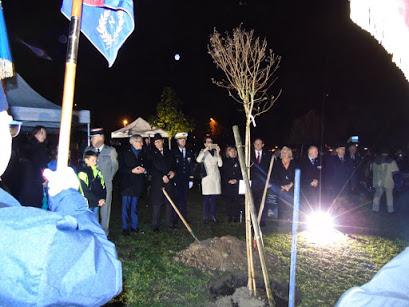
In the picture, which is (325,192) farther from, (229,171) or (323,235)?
(229,171)

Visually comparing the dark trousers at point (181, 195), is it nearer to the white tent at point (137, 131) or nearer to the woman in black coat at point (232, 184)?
the woman in black coat at point (232, 184)

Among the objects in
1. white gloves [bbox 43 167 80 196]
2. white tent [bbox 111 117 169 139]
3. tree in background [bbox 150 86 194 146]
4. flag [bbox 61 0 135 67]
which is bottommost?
white gloves [bbox 43 167 80 196]

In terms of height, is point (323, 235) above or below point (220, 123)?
below

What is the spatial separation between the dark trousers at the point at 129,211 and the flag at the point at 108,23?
5.67m

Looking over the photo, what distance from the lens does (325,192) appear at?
10.8m

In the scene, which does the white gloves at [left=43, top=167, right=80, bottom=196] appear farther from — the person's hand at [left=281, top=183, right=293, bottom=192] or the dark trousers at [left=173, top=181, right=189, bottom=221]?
the person's hand at [left=281, top=183, right=293, bottom=192]

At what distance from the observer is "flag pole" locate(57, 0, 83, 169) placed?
2.12 metres

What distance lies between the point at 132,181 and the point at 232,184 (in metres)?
2.77

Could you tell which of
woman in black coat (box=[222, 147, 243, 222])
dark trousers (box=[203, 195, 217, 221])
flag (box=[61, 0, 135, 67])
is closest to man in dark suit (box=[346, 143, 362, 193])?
woman in black coat (box=[222, 147, 243, 222])

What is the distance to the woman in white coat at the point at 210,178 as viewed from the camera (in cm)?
997

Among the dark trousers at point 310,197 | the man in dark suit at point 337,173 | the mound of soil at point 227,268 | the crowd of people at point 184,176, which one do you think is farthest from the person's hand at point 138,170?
the man in dark suit at point 337,173

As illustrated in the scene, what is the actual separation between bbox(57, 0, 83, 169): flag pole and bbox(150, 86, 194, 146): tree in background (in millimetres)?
24468

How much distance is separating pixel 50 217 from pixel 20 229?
0.09 m

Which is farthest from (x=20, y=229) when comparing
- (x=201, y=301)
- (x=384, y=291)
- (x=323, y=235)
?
(x=323, y=235)
